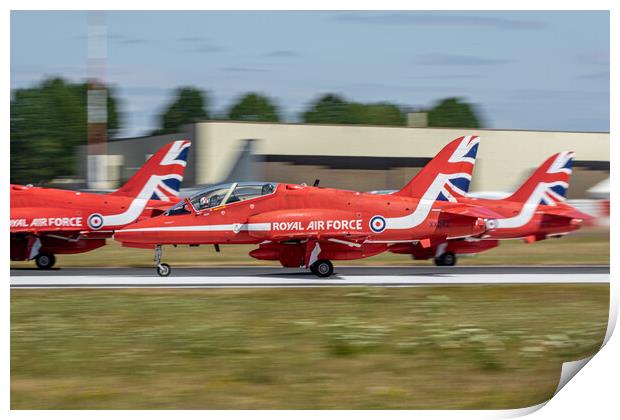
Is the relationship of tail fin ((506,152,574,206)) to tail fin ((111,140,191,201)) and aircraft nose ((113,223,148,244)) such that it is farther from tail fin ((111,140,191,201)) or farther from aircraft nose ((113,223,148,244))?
aircraft nose ((113,223,148,244))

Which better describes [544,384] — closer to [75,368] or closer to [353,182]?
[75,368]

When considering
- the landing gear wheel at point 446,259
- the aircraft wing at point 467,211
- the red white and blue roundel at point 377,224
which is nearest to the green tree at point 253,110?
the red white and blue roundel at point 377,224

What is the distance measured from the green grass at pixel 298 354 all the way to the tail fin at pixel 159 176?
8.31 m

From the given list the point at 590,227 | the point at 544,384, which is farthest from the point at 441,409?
the point at 590,227

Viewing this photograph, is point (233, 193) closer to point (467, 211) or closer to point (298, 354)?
point (467, 211)

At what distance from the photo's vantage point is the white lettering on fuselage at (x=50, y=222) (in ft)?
63.6

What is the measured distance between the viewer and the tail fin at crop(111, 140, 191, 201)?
789 inches

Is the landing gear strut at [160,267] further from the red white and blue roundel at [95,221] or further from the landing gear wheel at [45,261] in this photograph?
the landing gear wheel at [45,261]

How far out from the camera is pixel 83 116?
42.8 ft

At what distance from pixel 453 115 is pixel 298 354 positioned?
908cm

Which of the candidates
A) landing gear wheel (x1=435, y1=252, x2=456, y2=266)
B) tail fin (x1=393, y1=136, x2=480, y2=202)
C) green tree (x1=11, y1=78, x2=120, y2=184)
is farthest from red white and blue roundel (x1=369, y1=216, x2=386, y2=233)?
green tree (x1=11, y1=78, x2=120, y2=184)

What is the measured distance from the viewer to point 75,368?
859cm

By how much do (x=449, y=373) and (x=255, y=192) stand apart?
9.12 metres

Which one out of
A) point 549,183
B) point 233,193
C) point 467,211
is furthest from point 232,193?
point 549,183
